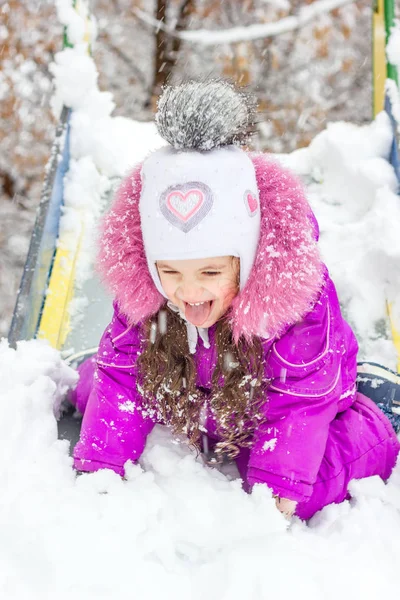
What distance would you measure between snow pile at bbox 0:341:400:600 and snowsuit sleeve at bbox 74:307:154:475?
0.05m

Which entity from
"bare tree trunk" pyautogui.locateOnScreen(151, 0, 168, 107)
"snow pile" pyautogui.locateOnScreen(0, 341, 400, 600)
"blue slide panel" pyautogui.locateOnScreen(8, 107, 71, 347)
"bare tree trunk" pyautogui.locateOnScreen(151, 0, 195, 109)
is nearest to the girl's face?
"snow pile" pyautogui.locateOnScreen(0, 341, 400, 600)

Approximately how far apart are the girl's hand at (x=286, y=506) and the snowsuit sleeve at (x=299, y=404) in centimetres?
1

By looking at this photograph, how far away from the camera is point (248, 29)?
8.38 m

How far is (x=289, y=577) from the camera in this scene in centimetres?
111

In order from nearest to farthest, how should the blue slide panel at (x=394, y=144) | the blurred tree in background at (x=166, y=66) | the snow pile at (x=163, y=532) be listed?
1. the snow pile at (x=163, y=532)
2. the blue slide panel at (x=394, y=144)
3. the blurred tree in background at (x=166, y=66)

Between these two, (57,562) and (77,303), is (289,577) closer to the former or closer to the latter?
(57,562)

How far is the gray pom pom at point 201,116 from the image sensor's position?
1.18m

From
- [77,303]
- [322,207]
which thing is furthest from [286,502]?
[322,207]

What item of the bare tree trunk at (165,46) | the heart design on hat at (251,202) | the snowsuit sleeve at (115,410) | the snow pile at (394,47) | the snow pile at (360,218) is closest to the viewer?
the heart design on hat at (251,202)

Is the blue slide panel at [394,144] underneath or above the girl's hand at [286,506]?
above

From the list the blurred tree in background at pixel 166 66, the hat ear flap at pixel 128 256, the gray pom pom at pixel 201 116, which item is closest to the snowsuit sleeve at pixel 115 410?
the hat ear flap at pixel 128 256

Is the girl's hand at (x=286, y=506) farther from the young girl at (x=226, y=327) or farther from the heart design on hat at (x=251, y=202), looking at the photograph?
the heart design on hat at (x=251, y=202)

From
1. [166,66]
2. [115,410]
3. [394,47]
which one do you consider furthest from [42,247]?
[166,66]

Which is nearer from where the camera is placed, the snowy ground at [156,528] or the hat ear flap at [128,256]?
the snowy ground at [156,528]
